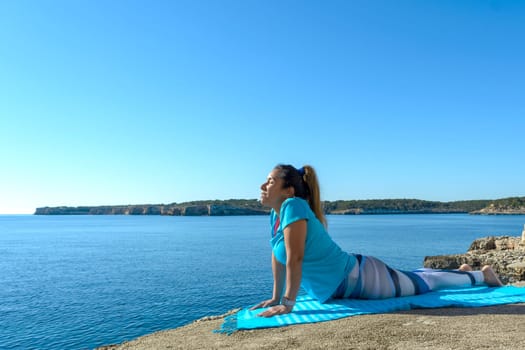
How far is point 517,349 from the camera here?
141 inches

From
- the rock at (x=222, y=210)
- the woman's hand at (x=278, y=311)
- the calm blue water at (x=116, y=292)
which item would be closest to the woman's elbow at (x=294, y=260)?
the woman's hand at (x=278, y=311)

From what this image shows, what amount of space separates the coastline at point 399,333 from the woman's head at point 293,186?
1.46 metres

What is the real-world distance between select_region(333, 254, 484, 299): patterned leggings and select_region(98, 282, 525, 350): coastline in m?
0.47

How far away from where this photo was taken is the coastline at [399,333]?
153 inches

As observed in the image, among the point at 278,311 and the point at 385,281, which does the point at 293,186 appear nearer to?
the point at 278,311

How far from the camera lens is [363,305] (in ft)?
17.0

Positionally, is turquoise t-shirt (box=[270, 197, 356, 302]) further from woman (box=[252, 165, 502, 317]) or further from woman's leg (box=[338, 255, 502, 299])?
woman's leg (box=[338, 255, 502, 299])

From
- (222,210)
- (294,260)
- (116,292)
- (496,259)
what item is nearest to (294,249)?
(294,260)

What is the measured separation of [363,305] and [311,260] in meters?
0.91

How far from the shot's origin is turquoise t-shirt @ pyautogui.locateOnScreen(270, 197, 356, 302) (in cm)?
477

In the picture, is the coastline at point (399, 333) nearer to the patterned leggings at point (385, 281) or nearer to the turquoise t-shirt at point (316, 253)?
the patterned leggings at point (385, 281)

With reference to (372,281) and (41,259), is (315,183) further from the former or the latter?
(41,259)

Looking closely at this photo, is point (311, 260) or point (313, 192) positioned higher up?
point (313, 192)

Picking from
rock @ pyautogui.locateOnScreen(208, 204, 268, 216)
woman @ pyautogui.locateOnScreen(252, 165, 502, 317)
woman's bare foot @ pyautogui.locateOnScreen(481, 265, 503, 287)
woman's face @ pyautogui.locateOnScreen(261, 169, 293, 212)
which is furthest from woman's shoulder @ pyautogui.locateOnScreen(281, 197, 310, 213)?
rock @ pyautogui.locateOnScreen(208, 204, 268, 216)
